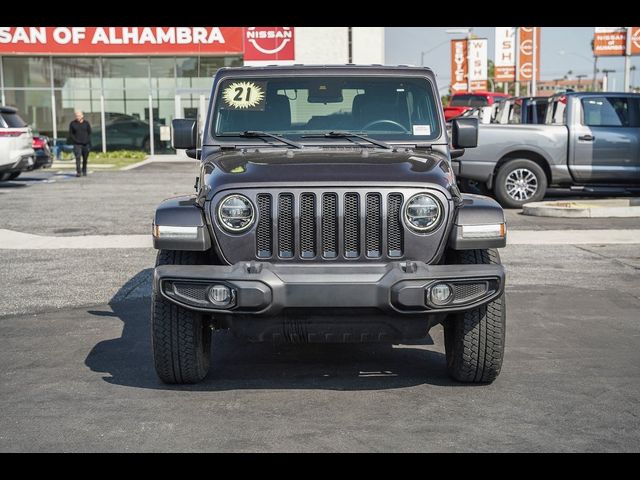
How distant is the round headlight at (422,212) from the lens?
5.46 m

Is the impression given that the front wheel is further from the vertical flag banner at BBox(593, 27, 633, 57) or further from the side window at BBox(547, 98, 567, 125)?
the vertical flag banner at BBox(593, 27, 633, 57)

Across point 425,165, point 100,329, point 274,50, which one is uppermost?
point 274,50

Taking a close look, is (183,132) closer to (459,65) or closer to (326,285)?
(326,285)

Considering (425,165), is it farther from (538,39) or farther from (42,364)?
(538,39)

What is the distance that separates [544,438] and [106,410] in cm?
237

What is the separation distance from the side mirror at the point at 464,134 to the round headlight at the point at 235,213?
7.03ft

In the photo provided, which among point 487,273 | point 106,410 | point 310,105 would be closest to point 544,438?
point 487,273

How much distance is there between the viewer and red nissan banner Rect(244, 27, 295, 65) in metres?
36.9

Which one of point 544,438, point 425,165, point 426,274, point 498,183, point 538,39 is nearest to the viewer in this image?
point 544,438

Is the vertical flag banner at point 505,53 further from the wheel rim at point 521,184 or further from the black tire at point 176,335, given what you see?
the black tire at point 176,335

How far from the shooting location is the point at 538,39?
41.5 meters

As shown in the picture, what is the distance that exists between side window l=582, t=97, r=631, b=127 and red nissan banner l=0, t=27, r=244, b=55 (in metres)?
22.0

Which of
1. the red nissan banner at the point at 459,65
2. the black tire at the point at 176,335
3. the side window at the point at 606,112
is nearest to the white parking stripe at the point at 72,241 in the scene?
the black tire at the point at 176,335

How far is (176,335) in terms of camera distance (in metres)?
5.63
